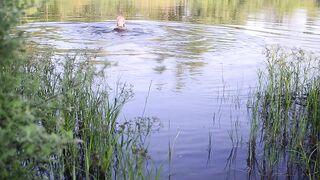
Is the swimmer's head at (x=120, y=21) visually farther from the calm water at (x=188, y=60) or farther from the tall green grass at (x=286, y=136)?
the tall green grass at (x=286, y=136)

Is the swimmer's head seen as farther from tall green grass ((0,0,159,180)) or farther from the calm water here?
tall green grass ((0,0,159,180))

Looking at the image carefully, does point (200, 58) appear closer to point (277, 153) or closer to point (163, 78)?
point (163, 78)

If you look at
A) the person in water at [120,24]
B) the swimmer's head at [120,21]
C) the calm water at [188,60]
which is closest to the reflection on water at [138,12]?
the calm water at [188,60]

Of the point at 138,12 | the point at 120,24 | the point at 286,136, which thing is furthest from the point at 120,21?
the point at 286,136

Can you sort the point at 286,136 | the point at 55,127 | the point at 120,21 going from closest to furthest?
the point at 55,127 → the point at 286,136 → the point at 120,21

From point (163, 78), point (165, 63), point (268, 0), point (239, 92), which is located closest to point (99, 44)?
point (165, 63)

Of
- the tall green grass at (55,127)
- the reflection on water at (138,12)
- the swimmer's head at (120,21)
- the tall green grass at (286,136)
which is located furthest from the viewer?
the reflection on water at (138,12)

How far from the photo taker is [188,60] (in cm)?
1692

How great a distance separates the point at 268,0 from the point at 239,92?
39637 millimetres

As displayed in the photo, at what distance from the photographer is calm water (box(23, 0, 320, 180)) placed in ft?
28.1

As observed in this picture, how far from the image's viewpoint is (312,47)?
A: 19.6m

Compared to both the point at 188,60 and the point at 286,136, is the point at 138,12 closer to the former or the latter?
the point at 188,60

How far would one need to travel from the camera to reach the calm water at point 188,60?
337 inches

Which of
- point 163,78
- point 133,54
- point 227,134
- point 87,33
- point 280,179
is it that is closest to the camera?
point 280,179
